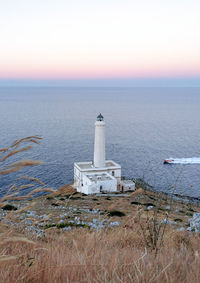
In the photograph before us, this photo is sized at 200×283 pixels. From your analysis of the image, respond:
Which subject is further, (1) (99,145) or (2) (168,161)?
(2) (168,161)

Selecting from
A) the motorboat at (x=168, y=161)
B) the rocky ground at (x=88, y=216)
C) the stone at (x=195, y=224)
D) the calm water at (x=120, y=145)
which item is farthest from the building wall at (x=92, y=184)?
the motorboat at (x=168, y=161)

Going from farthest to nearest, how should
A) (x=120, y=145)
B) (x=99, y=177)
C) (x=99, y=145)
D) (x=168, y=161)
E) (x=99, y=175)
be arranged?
(x=120, y=145) < (x=168, y=161) < (x=99, y=145) < (x=99, y=175) < (x=99, y=177)

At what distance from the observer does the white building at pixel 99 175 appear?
2903 cm

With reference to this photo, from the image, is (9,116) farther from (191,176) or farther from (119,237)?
(119,237)

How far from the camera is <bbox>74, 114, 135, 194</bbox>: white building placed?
2903cm

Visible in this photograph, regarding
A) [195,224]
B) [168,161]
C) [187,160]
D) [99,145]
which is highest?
[195,224]

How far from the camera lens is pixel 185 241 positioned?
3.57 m

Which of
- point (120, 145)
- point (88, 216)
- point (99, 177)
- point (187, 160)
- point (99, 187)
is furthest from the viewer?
point (120, 145)

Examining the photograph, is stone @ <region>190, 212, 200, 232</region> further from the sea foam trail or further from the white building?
the sea foam trail

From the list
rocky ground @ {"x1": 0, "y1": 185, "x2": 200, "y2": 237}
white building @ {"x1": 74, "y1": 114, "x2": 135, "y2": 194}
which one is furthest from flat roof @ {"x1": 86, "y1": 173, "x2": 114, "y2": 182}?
rocky ground @ {"x1": 0, "y1": 185, "x2": 200, "y2": 237}

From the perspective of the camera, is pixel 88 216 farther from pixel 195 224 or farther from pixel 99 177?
pixel 99 177

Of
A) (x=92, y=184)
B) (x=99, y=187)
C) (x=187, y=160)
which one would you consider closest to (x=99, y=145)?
(x=99, y=187)

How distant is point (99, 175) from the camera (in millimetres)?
31953

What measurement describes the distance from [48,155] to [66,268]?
164ft
